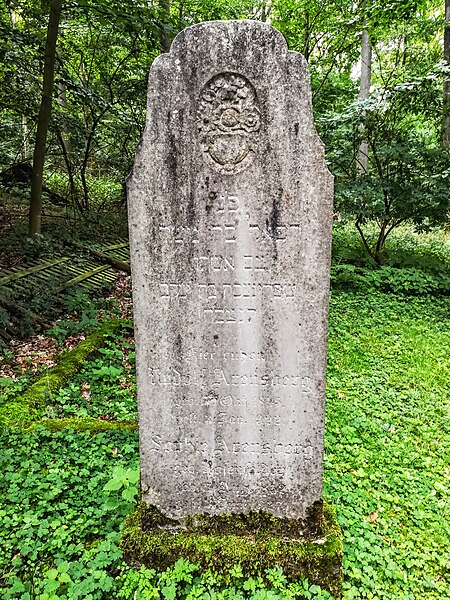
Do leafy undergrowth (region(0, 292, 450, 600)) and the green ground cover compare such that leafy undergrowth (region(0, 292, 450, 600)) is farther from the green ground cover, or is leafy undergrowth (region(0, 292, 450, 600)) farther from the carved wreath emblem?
the carved wreath emblem

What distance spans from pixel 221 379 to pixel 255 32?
6.08ft

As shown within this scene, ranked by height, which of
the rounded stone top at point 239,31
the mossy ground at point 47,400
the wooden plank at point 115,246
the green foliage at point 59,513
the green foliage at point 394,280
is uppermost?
the rounded stone top at point 239,31

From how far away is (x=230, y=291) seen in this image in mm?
2566

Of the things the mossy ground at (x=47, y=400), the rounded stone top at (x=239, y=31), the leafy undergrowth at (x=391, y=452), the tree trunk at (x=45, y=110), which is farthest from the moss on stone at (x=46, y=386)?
the tree trunk at (x=45, y=110)

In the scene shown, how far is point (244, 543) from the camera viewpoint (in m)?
2.76

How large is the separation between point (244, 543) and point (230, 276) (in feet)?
5.33

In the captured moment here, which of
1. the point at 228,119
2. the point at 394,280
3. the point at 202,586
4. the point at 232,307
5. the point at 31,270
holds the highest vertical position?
the point at 228,119

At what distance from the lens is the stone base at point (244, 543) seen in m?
2.68

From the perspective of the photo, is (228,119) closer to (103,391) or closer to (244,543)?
(244,543)

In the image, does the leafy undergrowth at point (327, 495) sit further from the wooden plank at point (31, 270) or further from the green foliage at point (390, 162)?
the green foliage at point (390, 162)

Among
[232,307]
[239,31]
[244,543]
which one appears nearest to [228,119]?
[239,31]

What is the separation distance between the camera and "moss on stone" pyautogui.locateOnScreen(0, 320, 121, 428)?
4118 millimetres

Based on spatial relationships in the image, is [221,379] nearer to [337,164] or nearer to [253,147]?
[253,147]

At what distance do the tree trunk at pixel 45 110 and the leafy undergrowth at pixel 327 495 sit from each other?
4483 millimetres
